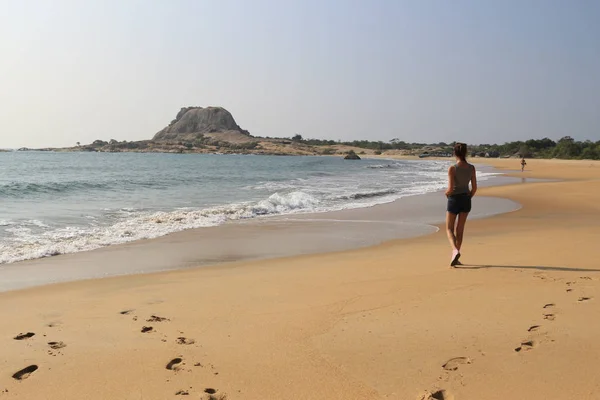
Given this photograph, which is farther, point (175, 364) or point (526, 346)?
point (526, 346)

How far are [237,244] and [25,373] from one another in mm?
6677

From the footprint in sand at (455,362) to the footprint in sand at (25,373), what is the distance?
10.2ft

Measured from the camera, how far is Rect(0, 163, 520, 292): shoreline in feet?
25.0

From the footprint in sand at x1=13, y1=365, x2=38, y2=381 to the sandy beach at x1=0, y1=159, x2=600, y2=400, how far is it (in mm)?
16

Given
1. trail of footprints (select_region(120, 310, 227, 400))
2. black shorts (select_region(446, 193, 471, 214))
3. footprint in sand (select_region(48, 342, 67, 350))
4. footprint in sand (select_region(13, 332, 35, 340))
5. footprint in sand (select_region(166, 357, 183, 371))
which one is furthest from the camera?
black shorts (select_region(446, 193, 471, 214))

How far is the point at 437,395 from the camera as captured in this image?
3150mm

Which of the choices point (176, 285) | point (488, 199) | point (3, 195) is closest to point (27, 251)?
point (176, 285)

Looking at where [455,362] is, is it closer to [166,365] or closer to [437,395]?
[437,395]

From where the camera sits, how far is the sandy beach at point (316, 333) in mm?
3316

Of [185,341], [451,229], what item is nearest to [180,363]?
[185,341]

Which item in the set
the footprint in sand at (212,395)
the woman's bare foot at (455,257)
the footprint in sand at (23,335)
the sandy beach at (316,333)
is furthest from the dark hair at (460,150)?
the footprint in sand at (23,335)

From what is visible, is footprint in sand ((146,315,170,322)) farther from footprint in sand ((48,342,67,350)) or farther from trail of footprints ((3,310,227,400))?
footprint in sand ((48,342,67,350))

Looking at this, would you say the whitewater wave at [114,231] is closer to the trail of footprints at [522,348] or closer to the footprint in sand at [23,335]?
Answer: the footprint in sand at [23,335]

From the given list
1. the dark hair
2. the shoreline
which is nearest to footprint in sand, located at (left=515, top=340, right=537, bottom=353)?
the dark hair
